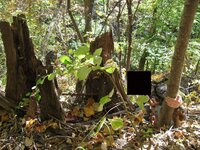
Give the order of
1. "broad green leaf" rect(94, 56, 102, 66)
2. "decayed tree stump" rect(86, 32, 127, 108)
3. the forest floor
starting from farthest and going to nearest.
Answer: "decayed tree stump" rect(86, 32, 127, 108)
the forest floor
"broad green leaf" rect(94, 56, 102, 66)

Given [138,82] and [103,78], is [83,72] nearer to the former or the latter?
[138,82]

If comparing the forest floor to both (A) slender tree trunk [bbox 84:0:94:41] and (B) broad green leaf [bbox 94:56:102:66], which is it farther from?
(A) slender tree trunk [bbox 84:0:94:41]

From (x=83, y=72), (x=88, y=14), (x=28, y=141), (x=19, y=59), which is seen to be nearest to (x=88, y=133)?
(x=28, y=141)

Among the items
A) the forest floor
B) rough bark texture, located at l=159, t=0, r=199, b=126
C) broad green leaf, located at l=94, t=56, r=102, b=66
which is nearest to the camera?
broad green leaf, located at l=94, t=56, r=102, b=66

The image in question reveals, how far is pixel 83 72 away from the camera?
4.78 feet

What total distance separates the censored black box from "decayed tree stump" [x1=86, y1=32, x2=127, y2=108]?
333mm

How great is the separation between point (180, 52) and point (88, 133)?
0.74 metres

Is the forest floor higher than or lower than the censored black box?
lower

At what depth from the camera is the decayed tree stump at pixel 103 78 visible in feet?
6.97

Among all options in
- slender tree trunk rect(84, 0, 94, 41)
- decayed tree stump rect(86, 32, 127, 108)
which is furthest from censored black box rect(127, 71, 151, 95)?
slender tree trunk rect(84, 0, 94, 41)

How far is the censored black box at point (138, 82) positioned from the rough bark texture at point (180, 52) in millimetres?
178

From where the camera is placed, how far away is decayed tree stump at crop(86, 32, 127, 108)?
2125 mm

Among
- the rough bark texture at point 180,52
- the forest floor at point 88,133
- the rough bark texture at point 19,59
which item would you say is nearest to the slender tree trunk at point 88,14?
the rough bark texture at point 19,59

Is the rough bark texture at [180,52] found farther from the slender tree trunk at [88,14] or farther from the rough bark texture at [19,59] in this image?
the slender tree trunk at [88,14]
